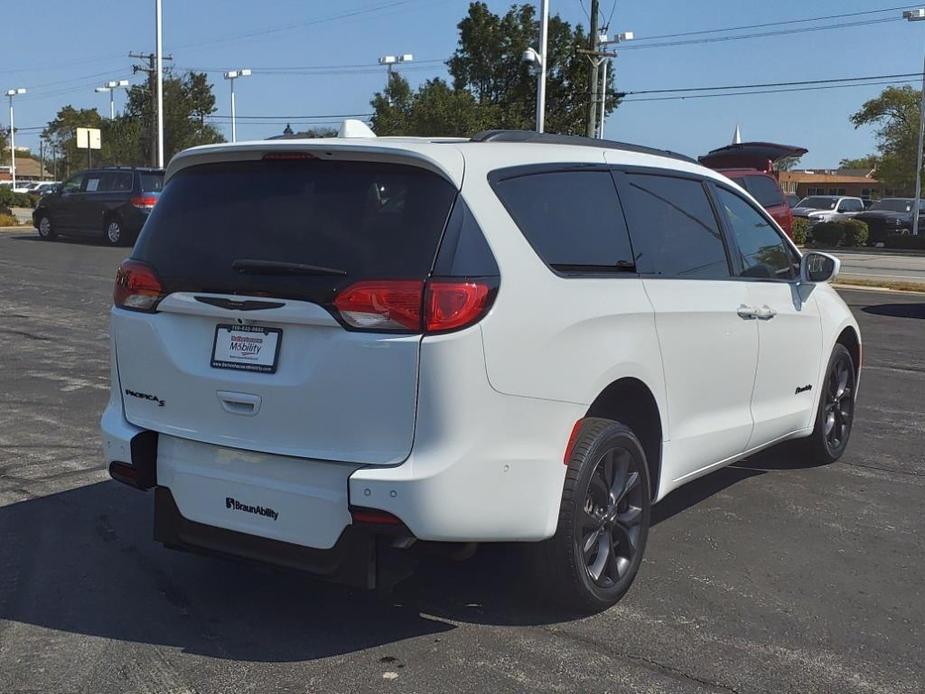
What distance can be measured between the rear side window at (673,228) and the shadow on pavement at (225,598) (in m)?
1.40

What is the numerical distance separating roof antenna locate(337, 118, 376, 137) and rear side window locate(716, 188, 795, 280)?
186 centimetres

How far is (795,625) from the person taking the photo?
13.2ft

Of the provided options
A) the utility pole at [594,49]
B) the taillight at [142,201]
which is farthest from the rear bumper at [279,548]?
the utility pole at [594,49]

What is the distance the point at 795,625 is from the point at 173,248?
278 centimetres

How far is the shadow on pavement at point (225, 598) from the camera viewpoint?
3869 mm

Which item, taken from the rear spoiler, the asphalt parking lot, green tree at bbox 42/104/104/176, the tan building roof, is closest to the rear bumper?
the asphalt parking lot

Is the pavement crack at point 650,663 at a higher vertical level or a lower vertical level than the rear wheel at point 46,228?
lower

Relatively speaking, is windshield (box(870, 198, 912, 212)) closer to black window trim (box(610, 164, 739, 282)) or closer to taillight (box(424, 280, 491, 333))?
black window trim (box(610, 164, 739, 282))

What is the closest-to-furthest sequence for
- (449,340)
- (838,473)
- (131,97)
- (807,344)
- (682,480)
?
(449,340) < (682,480) < (807,344) < (838,473) < (131,97)

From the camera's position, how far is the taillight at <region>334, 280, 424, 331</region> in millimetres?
3459

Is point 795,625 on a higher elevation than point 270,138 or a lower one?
lower

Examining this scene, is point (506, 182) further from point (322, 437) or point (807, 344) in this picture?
point (807, 344)

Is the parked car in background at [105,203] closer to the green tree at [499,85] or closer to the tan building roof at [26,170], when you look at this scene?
the green tree at [499,85]

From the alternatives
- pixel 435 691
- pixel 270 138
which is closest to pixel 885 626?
pixel 435 691
